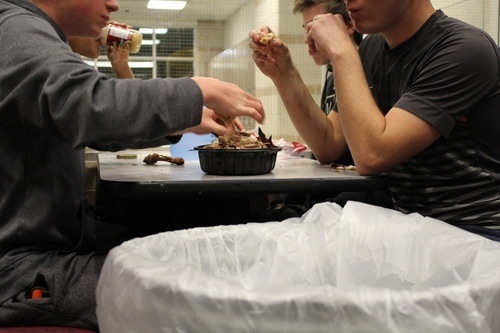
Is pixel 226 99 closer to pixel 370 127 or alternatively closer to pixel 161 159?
pixel 370 127

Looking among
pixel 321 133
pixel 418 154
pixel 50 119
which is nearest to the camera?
pixel 50 119

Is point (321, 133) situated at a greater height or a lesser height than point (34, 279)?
greater

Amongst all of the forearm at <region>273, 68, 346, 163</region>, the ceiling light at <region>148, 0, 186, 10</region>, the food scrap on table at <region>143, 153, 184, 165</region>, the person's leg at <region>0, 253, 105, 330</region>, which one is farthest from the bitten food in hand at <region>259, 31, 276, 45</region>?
the ceiling light at <region>148, 0, 186, 10</region>

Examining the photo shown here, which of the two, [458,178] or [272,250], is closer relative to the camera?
[272,250]

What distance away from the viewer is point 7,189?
103 cm

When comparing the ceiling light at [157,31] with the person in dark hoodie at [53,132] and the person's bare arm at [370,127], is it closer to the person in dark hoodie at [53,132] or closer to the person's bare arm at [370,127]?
the person's bare arm at [370,127]

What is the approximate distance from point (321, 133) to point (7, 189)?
41.8 inches

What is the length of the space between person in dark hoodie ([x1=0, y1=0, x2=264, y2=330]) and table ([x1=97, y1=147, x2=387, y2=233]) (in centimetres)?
18

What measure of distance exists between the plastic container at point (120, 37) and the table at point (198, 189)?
614mm

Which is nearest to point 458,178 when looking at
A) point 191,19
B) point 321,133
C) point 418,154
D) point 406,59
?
point 418,154

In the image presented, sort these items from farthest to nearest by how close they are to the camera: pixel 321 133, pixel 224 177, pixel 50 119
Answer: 1. pixel 321 133
2. pixel 224 177
3. pixel 50 119

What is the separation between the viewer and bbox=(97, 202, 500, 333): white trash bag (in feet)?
1.94

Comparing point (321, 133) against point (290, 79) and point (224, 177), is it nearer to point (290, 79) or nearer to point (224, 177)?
point (290, 79)

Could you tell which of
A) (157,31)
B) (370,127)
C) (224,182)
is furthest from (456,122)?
(157,31)
